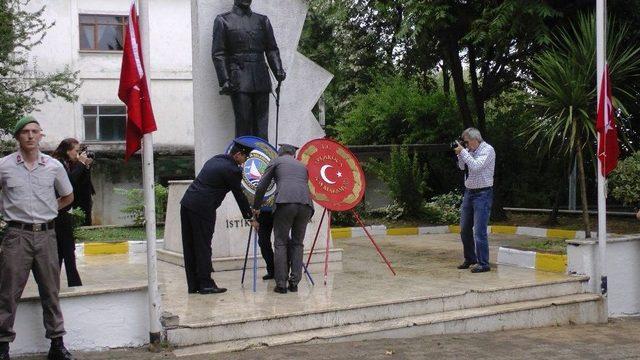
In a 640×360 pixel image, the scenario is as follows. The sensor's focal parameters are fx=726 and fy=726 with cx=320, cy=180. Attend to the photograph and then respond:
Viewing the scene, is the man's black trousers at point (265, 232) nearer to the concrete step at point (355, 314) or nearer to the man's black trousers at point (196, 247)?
the man's black trousers at point (196, 247)

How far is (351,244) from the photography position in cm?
1421

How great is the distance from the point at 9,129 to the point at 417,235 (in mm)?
11057

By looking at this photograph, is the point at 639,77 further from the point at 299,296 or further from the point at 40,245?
the point at 40,245

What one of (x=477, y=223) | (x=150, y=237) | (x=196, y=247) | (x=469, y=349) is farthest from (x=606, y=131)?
(x=150, y=237)

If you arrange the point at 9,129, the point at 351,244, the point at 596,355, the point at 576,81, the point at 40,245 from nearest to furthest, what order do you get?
the point at 40,245, the point at 596,355, the point at 576,81, the point at 351,244, the point at 9,129

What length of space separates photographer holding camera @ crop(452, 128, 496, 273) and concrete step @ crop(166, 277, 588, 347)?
113cm

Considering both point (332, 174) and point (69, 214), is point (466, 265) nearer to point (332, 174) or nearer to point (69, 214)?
point (332, 174)

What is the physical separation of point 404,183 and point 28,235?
1299 centimetres

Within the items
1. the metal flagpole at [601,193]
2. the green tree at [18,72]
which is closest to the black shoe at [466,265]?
the metal flagpole at [601,193]

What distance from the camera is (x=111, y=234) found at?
16312 mm

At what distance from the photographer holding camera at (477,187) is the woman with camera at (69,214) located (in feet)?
15.6

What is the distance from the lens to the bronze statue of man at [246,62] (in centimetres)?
1005

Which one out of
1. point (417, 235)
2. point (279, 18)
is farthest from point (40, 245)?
point (417, 235)

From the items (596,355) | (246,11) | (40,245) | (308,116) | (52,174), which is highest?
(246,11)
